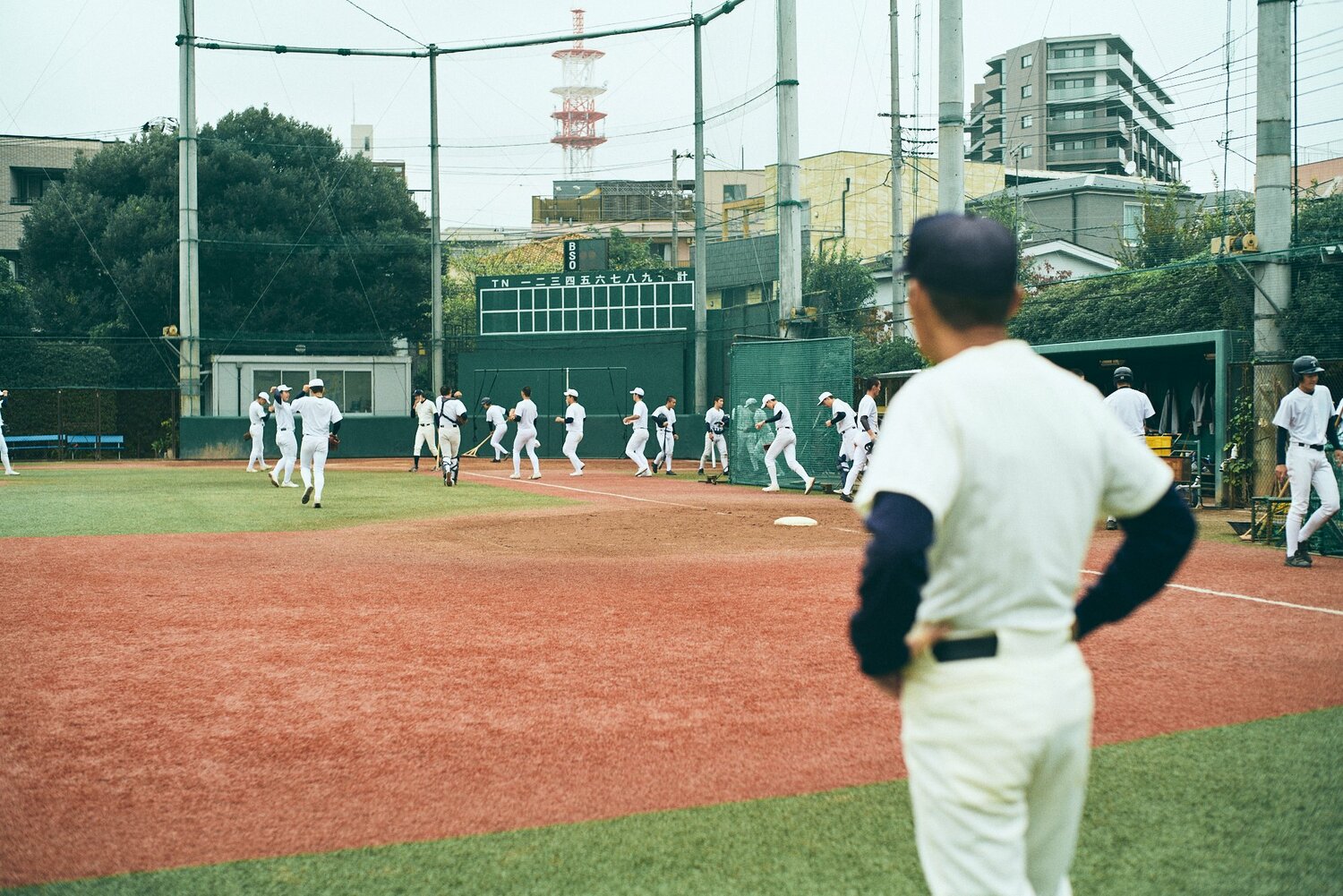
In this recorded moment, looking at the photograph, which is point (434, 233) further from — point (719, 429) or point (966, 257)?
point (966, 257)

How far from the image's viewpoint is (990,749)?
7.32ft

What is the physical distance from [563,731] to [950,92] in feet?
41.9

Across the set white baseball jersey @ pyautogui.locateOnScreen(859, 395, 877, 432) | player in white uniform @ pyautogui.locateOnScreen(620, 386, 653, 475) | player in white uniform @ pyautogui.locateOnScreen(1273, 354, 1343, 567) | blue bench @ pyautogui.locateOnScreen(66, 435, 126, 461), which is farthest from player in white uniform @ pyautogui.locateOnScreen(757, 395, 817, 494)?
blue bench @ pyautogui.locateOnScreen(66, 435, 126, 461)

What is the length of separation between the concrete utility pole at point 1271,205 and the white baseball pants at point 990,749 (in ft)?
54.2

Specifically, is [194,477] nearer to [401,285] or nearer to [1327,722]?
[401,285]

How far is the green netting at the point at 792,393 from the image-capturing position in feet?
75.1

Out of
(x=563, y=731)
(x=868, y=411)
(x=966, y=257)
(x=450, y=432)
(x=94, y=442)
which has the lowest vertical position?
(x=563, y=731)

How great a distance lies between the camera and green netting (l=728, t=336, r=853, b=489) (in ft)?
75.1

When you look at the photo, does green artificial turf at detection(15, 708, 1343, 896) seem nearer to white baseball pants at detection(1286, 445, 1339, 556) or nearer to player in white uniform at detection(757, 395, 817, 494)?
white baseball pants at detection(1286, 445, 1339, 556)

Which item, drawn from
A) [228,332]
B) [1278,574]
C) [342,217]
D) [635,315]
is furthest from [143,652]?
[342,217]

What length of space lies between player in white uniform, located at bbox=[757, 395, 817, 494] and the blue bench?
990 inches

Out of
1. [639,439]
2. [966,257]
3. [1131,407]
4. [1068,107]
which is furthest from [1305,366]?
[1068,107]

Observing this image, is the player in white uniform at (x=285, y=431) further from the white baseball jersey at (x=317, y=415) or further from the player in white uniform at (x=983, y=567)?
the player in white uniform at (x=983, y=567)

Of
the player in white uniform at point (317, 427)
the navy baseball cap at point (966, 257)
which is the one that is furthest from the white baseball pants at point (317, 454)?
the navy baseball cap at point (966, 257)
